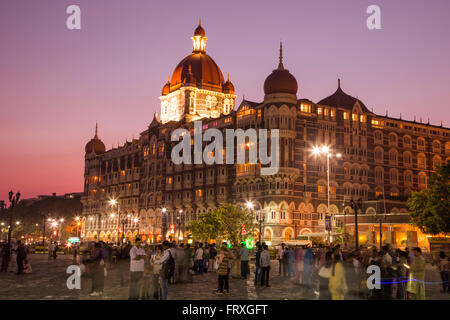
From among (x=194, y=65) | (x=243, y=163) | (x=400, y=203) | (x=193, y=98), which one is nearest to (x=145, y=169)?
(x=193, y=98)

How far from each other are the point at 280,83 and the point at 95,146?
226ft

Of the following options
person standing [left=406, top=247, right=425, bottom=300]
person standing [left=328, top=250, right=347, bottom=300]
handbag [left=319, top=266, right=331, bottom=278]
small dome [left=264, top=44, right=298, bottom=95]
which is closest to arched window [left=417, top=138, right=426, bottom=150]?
small dome [left=264, top=44, right=298, bottom=95]

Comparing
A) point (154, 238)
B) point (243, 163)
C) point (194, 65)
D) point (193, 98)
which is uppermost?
point (194, 65)

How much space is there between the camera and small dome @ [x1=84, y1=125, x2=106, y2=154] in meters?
134

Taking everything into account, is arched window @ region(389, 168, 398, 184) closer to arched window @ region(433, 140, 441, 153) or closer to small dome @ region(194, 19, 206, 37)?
arched window @ region(433, 140, 441, 153)

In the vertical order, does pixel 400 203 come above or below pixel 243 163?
below

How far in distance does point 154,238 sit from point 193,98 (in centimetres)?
2935

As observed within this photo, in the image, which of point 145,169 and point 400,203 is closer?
point 400,203

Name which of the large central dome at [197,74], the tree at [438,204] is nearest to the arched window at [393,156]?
the tree at [438,204]

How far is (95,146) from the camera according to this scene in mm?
134000

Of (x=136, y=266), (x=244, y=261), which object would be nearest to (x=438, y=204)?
(x=244, y=261)

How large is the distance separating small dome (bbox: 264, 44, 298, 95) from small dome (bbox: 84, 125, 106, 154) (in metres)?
65.3

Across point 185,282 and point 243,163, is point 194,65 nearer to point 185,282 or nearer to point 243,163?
point 243,163

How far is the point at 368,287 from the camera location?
67.8 feet
